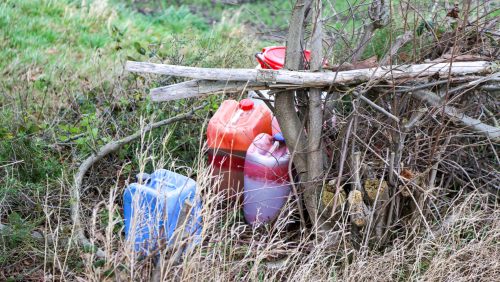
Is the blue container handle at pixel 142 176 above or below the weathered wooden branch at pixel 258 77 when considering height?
below

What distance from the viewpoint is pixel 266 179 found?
4465 millimetres

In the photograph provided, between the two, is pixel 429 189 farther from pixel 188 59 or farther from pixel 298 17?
pixel 188 59

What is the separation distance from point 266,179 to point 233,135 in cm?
45

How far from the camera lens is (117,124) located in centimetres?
537

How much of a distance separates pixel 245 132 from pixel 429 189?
1.39 metres

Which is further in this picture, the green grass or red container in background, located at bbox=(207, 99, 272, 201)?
red container in background, located at bbox=(207, 99, 272, 201)

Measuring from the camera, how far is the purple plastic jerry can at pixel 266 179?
4.46 metres

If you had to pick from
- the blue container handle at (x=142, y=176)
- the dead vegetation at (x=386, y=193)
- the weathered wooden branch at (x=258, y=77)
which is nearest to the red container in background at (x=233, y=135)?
the dead vegetation at (x=386, y=193)

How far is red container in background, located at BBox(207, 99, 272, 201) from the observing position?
15.5ft

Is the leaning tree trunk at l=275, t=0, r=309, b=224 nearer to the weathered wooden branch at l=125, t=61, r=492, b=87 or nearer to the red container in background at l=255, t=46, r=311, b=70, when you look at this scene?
the weathered wooden branch at l=125, t=61, r=492, b=87

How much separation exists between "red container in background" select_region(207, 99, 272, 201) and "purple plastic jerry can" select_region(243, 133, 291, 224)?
14cm

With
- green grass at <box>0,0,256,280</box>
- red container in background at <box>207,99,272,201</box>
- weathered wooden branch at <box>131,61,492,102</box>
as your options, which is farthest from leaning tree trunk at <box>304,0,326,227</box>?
green grass at <box>0,0,256,280</box>

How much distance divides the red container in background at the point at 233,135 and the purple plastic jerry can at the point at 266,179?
0.45 ft

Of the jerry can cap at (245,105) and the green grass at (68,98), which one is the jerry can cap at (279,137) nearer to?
the jerry can cap at (245,105)
